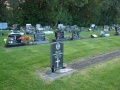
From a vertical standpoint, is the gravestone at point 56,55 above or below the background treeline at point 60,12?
below

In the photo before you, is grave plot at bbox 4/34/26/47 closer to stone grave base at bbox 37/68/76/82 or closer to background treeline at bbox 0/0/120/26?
stone grave base at bbox 37/68/76/82

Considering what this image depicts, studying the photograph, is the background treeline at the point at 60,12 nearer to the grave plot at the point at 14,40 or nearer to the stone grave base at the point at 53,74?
the grave plot at the point at 14,40

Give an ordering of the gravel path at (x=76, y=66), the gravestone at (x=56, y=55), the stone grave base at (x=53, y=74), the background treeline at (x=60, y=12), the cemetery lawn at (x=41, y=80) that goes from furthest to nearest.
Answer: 1. the background treeline at (x=60, y=12)
2. the gravestone at (x=56, y=55)
3. the gravel path at (x=76, y=66)
4. the stone grave base at (x=53, y=74)
5. the cemetery lawn at (x=41, y=80)

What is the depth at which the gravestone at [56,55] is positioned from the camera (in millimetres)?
7840

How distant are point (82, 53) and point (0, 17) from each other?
2010 cm

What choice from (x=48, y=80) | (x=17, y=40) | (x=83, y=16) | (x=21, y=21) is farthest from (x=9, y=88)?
(x=83, y=16)

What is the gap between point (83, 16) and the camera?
3962 cm

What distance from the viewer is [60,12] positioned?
34375 millimetres

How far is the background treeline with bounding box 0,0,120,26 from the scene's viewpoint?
3079 cm

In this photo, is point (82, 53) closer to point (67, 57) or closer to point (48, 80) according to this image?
point (67, 57)

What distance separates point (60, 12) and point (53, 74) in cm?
2739

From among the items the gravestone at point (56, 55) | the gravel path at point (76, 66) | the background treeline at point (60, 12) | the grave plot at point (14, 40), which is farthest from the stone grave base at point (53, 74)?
the background treeline at point (60, 12)

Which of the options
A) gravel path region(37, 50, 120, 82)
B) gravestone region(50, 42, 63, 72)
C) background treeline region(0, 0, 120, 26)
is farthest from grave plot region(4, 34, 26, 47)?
background treeline region(0, 0, 120, 26)

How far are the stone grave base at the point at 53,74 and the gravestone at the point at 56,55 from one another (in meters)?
0.18
